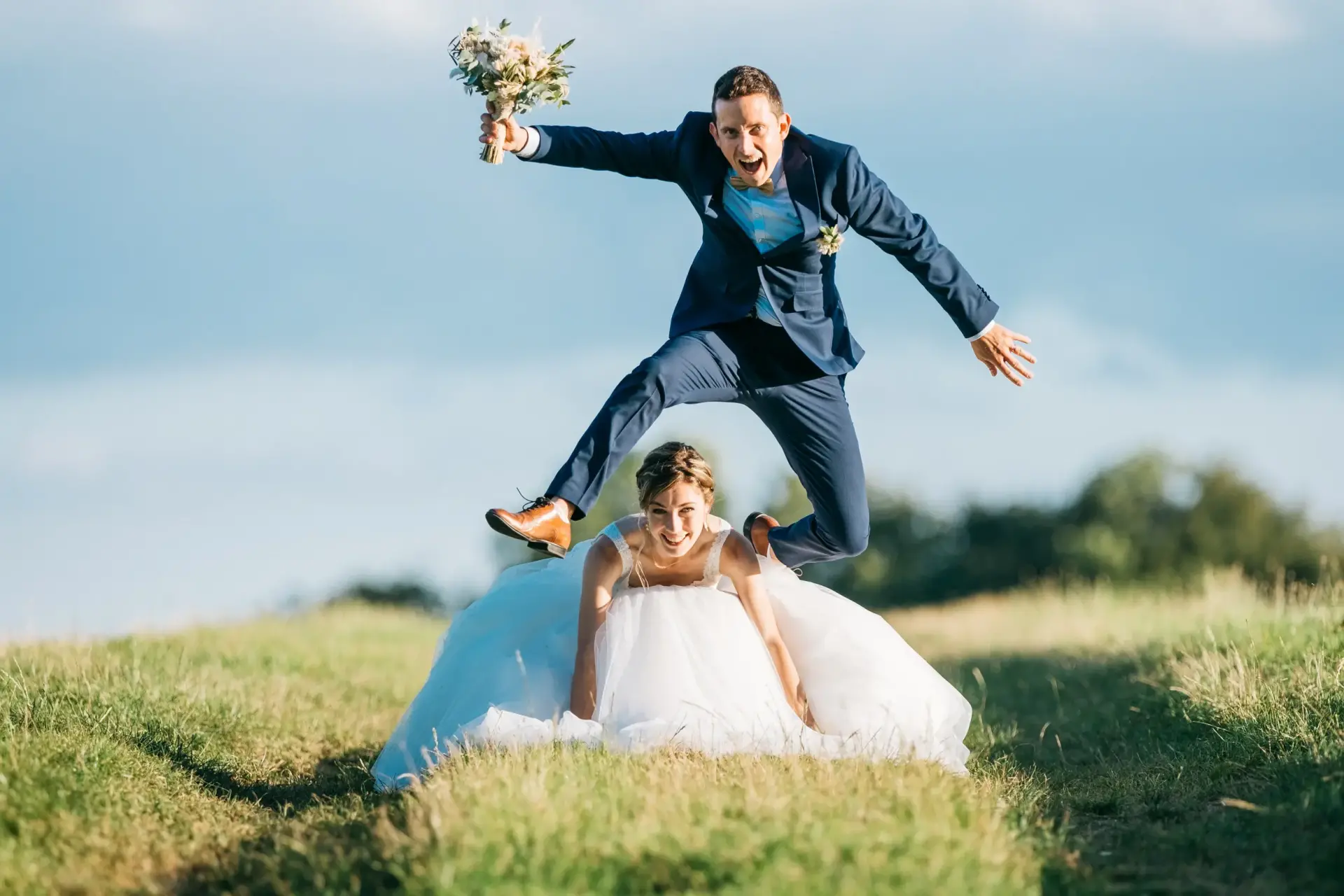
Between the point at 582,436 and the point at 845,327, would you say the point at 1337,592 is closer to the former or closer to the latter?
the point at 845,327

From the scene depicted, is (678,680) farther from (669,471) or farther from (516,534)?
(516,534)

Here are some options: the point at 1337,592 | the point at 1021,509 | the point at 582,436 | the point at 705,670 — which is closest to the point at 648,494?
the point at 582,436

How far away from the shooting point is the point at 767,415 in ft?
22.8

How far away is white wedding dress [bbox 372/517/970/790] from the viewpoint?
21.0 ft

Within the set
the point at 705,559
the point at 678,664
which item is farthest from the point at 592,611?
the point at 705,559

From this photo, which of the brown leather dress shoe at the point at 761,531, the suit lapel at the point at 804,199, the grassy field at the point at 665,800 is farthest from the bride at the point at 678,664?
the suit lapel at the point at 804,199

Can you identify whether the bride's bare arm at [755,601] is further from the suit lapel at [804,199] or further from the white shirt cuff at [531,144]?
the white shirt cuff at [531,144]

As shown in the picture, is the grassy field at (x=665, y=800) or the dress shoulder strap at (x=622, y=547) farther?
the dress shoulder strap at (x=622, y=547)

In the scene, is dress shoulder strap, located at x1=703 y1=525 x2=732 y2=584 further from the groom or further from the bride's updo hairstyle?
the groom

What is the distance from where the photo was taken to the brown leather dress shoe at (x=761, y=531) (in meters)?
7.64

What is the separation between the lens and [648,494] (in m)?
6.52

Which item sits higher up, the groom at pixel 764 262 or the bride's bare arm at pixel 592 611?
the groom at pixel 764 262

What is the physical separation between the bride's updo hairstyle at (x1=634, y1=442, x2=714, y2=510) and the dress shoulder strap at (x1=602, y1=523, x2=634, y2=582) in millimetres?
372

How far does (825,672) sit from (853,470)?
1.11 m
